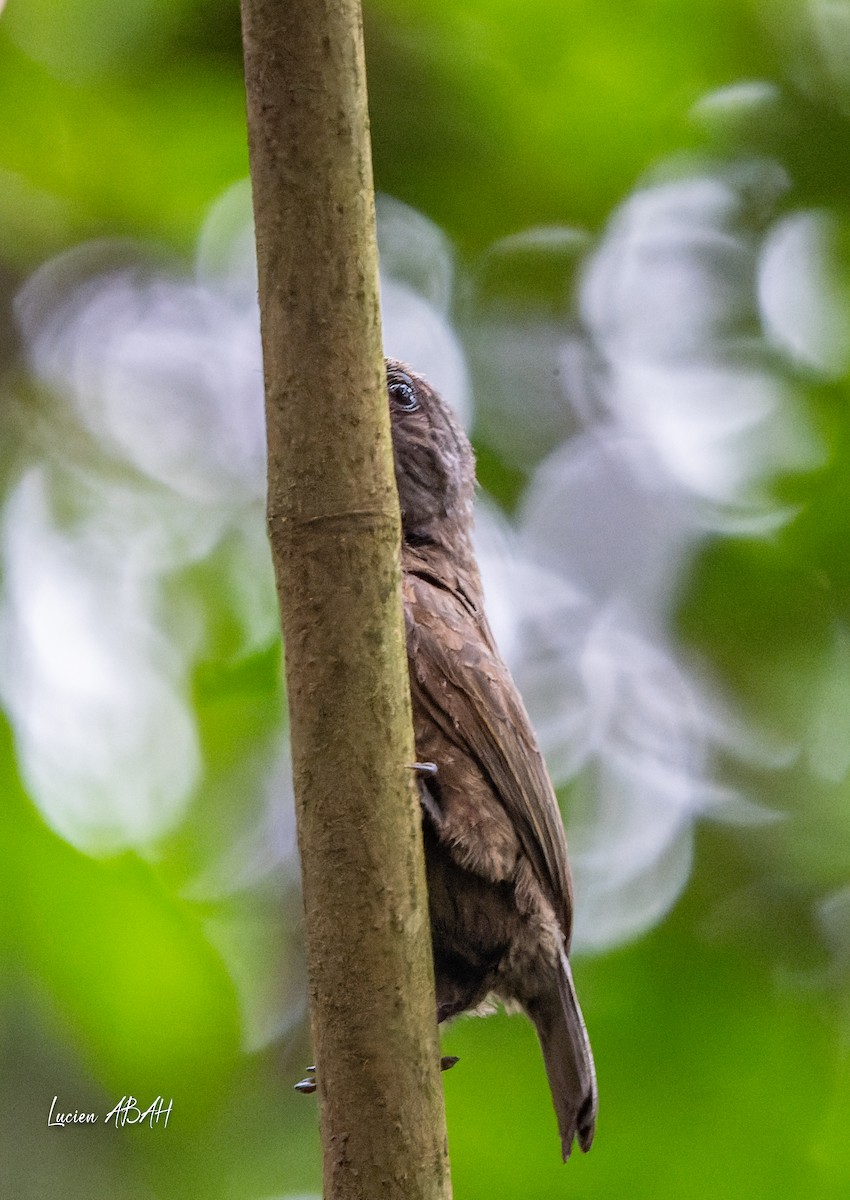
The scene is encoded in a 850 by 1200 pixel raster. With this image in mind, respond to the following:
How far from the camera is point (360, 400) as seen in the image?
6.47 feet

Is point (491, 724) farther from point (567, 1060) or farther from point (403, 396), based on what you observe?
point (403, 396)

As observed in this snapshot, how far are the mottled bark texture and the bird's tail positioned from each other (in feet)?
3.48

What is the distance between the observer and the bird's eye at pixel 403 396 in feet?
12.8

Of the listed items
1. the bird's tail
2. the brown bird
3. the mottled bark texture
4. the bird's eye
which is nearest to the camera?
the mottled bark texture

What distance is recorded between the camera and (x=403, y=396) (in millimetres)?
3912

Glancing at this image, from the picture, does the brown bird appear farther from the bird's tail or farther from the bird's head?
the bird's head

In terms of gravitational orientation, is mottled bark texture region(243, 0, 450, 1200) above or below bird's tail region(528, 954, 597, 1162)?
above

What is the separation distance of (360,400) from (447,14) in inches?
109

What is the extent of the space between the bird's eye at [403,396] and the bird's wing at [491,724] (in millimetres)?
947

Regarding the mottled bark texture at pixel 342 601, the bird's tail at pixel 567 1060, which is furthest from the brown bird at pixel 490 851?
the mottled bark texture at pixel 342 601

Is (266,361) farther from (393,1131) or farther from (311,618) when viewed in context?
(393,1131)
